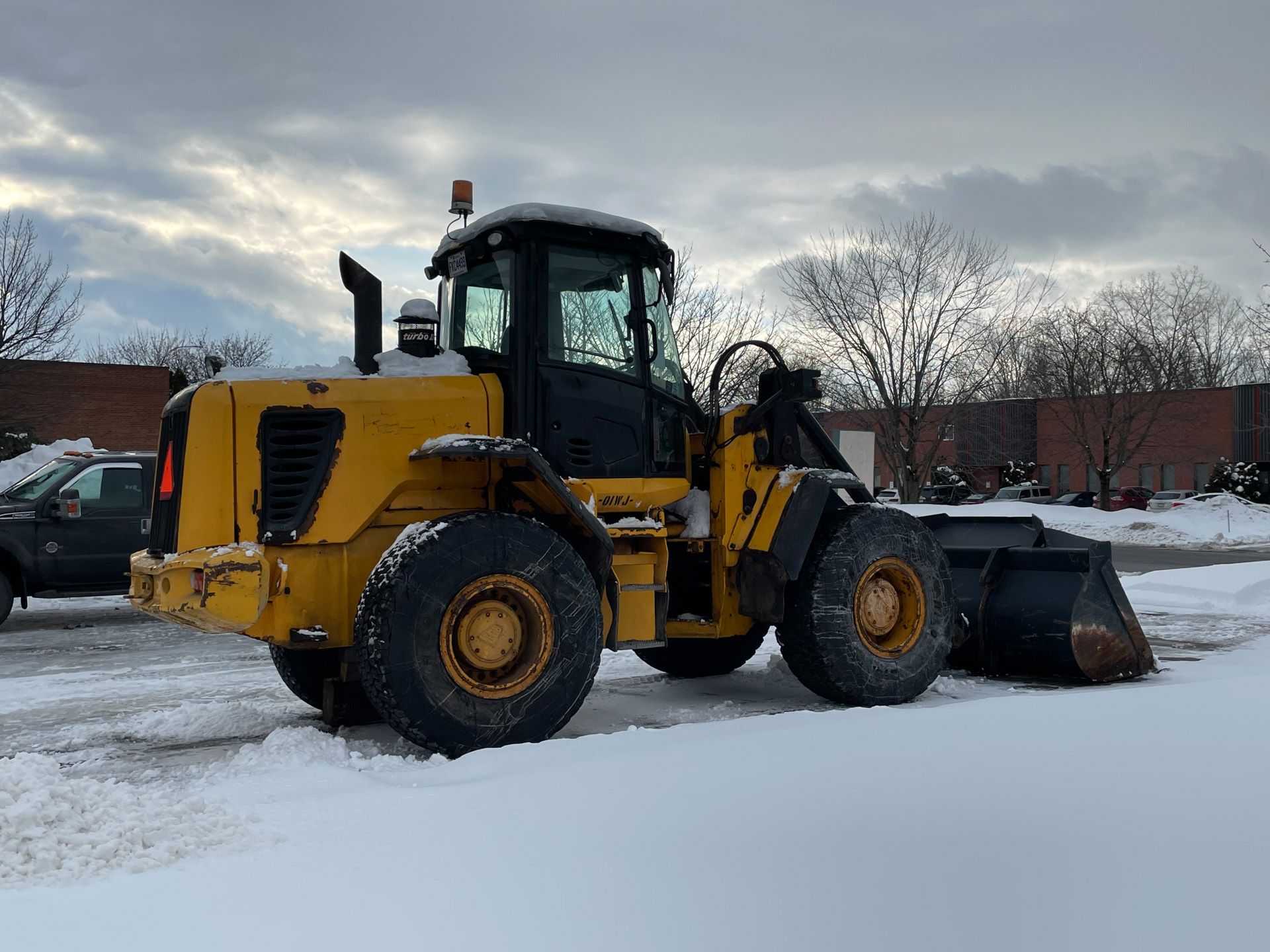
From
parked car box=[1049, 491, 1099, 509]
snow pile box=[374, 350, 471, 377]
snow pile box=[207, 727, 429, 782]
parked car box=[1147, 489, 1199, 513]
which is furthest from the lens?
parked car box=[1049, 491, 1099, 509]

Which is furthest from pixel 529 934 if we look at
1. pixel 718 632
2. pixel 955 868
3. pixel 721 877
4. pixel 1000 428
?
pixel 1000 428

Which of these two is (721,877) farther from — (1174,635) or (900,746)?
(1174,635)

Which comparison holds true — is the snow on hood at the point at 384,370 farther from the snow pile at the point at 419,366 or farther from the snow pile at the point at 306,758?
the snow pile at the point at 306,758

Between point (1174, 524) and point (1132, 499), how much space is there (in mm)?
14925

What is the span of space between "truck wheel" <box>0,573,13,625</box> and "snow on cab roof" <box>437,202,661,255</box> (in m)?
7.79

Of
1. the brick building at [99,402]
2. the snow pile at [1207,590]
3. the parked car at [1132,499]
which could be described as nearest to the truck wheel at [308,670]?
the snow pile at [1207,590]

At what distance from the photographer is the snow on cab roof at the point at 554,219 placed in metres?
6.00

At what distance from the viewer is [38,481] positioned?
12.0 m

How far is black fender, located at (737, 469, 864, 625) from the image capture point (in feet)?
20.9

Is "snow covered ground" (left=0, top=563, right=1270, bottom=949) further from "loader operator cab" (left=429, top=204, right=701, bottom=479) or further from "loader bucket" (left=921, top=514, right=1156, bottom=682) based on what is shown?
"loader operator cab" (left=429, top=204, right=701, bottom=479)

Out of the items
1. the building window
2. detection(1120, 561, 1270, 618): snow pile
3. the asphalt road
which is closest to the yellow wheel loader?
detection(1120, 561, 1270, 618): snow pile

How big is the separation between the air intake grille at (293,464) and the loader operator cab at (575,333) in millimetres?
978

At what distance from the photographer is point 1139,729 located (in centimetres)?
495

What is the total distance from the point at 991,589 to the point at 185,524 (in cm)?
520
